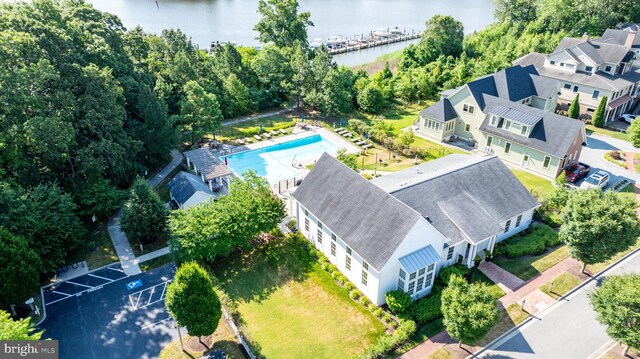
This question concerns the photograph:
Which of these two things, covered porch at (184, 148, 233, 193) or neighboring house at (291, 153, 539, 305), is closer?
neighboring house at (291, 153, 539, 305)

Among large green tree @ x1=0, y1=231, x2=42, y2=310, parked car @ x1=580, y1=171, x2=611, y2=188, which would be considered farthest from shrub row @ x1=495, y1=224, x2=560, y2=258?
large green tree @ x1=0, y1=231, x2=42, y2=310

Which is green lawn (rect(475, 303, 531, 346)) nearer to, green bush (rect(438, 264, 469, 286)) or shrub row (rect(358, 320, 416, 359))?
green bush (rect(438, 264, 469, 286))

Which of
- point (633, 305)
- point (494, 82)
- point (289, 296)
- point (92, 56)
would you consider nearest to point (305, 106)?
point (494, 82)

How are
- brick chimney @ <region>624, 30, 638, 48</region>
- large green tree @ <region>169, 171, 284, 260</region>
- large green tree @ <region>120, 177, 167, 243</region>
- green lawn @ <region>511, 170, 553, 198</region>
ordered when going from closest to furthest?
large green tree @ <region>169, 171, 284, 260</region> < large green tree @ <region>120, 177, 167, 243</region> < green lawn @ <region>511, 170, 553, 198</region> < brick chimney @ <region>624, 30, 638, 48</region>

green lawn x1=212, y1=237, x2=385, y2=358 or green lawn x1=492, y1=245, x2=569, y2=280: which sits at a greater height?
green lawn x1=492, y1=245, x2=569, y2=280

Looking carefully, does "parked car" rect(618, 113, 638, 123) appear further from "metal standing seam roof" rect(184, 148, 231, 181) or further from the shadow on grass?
"metal standing seam roof" rect(184, 148, 231, 181)

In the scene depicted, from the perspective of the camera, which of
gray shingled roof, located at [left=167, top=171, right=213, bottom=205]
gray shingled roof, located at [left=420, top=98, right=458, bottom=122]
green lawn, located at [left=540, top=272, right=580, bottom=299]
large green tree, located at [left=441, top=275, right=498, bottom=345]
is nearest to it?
large green tree, located at [left=441, top=275, right=498, bottom=345]

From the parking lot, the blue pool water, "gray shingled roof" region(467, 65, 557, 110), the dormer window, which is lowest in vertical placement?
the parking lot
